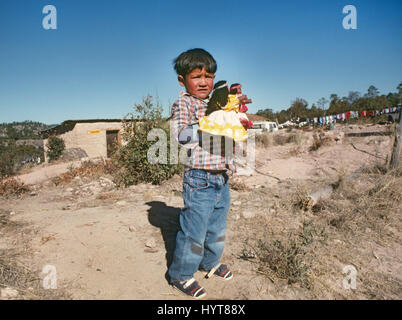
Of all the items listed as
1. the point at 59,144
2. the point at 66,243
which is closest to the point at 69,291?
the point at 66,243

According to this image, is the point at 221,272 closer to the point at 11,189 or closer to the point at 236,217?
the point at 236,217

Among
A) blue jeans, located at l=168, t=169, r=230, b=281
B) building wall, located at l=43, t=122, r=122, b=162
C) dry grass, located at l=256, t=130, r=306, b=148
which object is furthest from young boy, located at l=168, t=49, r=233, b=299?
building wall, located at l=43, t=122, r=122, b=162

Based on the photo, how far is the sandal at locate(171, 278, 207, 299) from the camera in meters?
1.72

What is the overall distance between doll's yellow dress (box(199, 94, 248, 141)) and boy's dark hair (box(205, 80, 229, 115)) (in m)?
0.04

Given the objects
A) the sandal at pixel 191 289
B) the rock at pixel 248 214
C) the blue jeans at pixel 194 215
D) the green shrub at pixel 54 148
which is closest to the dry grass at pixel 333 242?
the rock at pixel 248 214

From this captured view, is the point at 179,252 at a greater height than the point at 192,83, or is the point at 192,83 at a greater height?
the point at 192,83

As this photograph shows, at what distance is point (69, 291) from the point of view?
1.74 m

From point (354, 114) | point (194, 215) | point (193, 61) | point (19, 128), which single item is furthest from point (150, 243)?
point (19, 128)

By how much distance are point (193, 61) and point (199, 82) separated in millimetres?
156

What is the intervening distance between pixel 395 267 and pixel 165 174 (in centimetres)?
396

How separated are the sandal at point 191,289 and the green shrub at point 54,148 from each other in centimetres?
1675

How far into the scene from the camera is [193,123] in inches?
65.1
